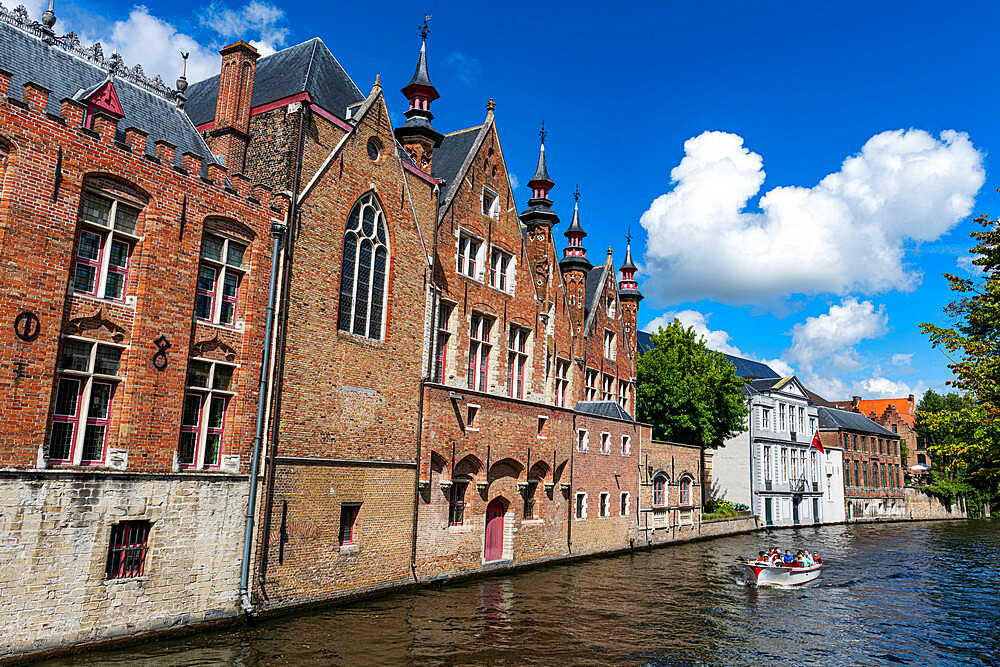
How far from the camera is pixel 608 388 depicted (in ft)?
136

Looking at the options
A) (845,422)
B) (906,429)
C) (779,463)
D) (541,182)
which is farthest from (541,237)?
(906,429)

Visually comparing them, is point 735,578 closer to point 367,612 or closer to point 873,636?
point 873,636

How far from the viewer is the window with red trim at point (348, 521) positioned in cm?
2141

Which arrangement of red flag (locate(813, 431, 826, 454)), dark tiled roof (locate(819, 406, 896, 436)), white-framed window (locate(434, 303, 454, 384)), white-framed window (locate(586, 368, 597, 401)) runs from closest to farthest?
white-framed window (locate(434, 303, 454, 384)) < white-framed window (locate(586, 368, 597, 401)) < red flag (locate(813, 431, 826, 454)) < dark tiled roof (locate(819, 406, 896, 436))

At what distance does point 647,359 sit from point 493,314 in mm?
20637

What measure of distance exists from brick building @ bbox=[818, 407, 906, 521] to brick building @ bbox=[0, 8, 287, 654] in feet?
211

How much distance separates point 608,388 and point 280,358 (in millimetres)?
25208

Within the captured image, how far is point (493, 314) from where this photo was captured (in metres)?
30.2

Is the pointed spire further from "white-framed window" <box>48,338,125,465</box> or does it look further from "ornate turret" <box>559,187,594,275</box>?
"white-framed window" <box>48,338,125,465</box>

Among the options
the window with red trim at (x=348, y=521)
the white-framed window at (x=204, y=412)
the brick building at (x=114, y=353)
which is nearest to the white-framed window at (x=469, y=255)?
the brick building at (x=114, y=353)

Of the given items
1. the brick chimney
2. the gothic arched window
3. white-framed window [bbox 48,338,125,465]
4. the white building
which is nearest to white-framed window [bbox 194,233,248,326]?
white-framed window [bbox 48,338,125,465]

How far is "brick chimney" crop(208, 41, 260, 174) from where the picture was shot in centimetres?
2144

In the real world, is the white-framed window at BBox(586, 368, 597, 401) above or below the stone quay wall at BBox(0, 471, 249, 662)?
above

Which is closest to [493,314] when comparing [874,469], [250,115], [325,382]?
[325,382]
